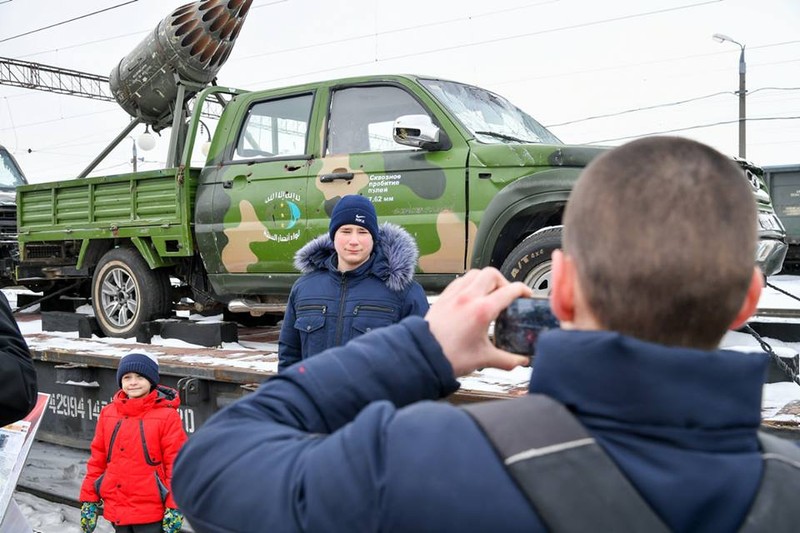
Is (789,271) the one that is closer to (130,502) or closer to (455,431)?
(130,502)

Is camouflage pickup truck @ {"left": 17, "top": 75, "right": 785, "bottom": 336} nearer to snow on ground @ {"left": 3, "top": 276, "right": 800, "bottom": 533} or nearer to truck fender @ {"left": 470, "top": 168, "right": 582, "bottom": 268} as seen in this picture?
truck fender @ {"left": 470, "top": 168, "right": 582, "bottom": 268}

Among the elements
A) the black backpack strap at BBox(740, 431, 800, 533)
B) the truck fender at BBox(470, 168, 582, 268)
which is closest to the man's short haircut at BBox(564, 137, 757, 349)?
the black backpack strap at BBox(740, 431, 800, 533)

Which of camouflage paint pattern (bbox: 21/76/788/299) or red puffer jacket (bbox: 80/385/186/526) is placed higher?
camouflage paint pattern (bbox: 21/76/788/299)

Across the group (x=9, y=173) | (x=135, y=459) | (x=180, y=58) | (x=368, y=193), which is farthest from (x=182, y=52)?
(x=9, y=173)

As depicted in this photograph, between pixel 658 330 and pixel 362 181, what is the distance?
455cm

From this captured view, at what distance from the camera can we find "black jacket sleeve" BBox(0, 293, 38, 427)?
184 cm

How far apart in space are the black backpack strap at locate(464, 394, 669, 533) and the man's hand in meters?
0.19

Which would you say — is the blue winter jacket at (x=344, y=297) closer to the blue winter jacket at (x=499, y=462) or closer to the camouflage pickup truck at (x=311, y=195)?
the camouflage pickup truck at (x=311, y=195)

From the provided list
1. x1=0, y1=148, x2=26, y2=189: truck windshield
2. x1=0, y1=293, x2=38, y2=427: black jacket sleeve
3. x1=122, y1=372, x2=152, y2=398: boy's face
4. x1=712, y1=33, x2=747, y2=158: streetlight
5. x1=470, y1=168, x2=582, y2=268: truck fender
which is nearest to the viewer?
x1=0, y1=293, x2=38, y2=427: black jacket sleeve

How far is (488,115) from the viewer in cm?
558

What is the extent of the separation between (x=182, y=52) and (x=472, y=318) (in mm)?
7218

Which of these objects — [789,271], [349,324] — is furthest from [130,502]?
[789,271]

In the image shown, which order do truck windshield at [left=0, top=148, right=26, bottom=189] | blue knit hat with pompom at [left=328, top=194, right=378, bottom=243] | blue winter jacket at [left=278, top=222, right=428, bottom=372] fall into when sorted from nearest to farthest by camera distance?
blue winter jacket at [left=278, top=222, right=428, bottom=372] → blue knit hat with pompom at [left=328, top=194, right=378, bottom=243] → truck windshield at [left=0, top=148, right=26, bottom=189]

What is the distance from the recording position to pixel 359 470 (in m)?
0.79
